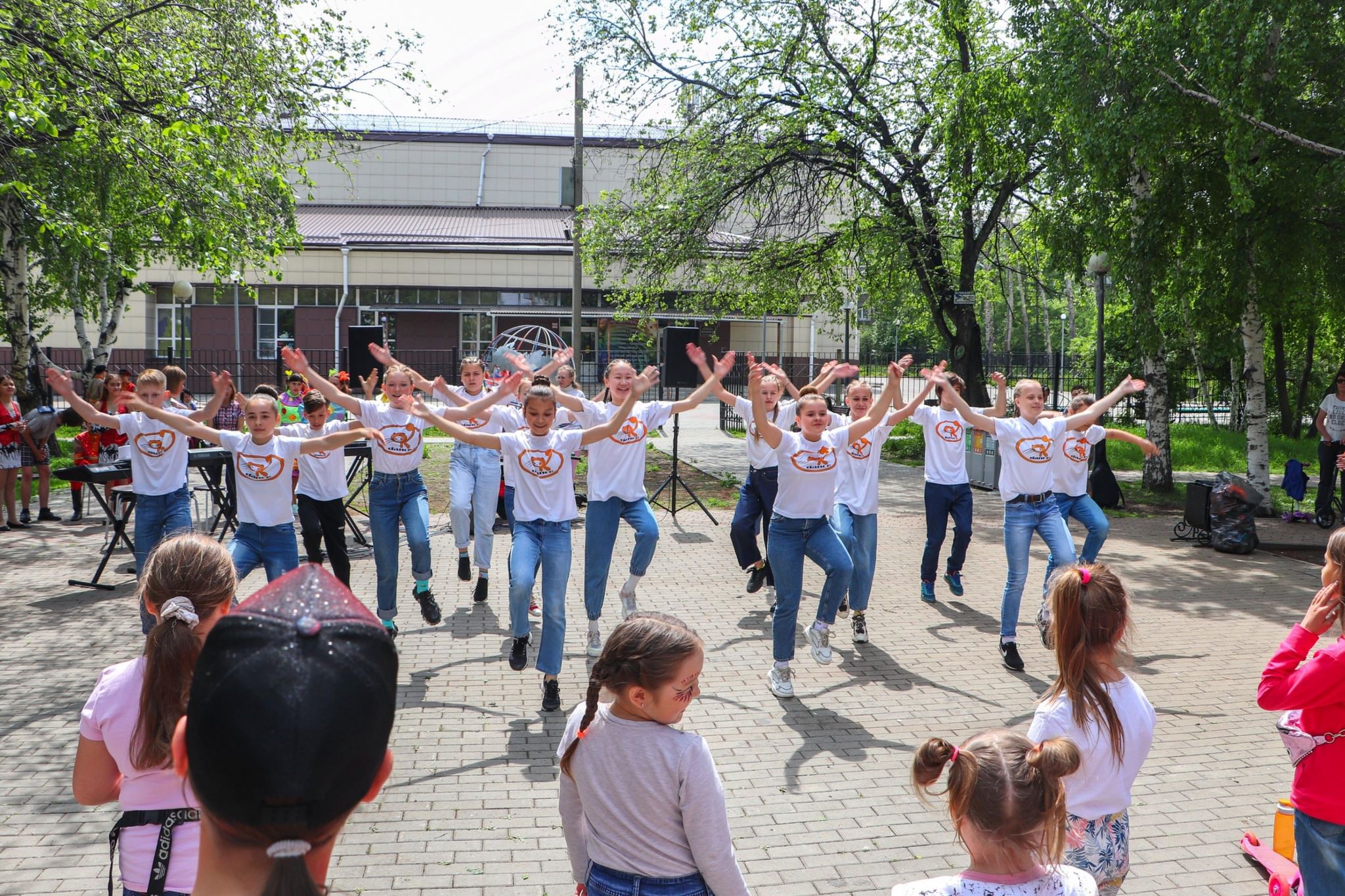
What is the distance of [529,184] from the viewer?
46.3 meters

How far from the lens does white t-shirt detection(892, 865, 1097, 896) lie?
7.52 ft

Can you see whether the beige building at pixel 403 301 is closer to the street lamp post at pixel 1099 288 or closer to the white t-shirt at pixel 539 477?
the street lamp post at pixel 1099 288

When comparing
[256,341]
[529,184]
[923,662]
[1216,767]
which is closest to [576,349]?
[923,662]

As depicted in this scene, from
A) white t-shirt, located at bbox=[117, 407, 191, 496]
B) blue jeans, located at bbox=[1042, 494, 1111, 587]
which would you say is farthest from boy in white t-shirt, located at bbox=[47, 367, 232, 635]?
blue jeans, located at bbox=[1042, 494, 1111, 587]

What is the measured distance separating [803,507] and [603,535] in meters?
1.54

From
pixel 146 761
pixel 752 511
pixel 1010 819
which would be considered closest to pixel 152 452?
pixel 752 511

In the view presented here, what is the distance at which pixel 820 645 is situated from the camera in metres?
7.26

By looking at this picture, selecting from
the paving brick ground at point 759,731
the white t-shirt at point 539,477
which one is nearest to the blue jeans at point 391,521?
the paving brick ground at point 759,731

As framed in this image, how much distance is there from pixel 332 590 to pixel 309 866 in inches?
14.4

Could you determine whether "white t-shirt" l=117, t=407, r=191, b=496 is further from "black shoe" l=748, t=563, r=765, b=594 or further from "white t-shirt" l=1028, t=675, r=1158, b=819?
"white t-shirt" l=1028, t=675, r=1158, b=819

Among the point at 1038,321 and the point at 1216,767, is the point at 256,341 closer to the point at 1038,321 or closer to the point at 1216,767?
the point at 1216,767

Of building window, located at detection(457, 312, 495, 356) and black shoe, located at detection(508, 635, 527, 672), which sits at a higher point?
building window, located at detection(457, 312, 495, 356)

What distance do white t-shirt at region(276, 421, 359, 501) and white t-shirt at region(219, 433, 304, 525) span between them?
2.42 ft

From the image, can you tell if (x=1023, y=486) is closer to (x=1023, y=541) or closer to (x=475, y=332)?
(x=1023, y=541)
